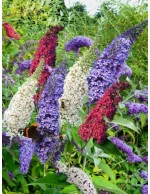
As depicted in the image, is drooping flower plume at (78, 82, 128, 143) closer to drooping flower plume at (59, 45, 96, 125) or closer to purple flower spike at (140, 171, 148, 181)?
drooping flower plume at (59, 45, 96, 125)

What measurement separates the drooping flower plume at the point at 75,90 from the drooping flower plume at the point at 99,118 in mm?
113

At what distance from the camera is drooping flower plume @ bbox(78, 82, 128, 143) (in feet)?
5.28

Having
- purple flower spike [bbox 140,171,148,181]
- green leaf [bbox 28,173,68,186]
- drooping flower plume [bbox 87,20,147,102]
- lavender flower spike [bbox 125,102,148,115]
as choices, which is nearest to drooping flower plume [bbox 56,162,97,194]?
green leaf [bbox 28,173,68,186]

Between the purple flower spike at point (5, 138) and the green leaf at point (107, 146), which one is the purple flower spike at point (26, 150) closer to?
the purple flower spike at point (5, 138)

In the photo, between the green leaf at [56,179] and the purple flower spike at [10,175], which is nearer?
the green leaf at [56,179]

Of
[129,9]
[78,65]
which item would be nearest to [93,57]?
[78,65]

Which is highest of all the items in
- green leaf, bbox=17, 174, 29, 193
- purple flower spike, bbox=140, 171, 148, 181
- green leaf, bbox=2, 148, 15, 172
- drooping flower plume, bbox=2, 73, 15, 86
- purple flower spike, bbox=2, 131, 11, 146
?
drooping flower plume, bbox=2, 73, 15, 86

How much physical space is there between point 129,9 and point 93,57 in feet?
15.3

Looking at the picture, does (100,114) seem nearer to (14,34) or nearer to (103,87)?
(103,87)

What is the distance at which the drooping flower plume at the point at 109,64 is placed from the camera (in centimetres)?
156

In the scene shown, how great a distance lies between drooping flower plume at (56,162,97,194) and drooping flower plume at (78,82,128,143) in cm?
11

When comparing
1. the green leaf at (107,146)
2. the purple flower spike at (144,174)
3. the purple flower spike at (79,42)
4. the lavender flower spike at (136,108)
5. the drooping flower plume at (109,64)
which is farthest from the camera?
the purple flower spike at (144,174)

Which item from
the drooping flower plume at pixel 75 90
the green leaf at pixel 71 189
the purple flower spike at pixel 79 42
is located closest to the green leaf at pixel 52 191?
the green leaf at pixel 71 189

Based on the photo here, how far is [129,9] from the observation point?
606 cm
